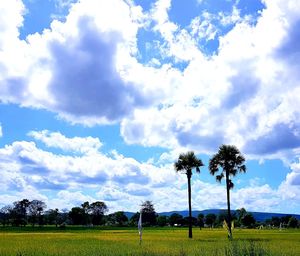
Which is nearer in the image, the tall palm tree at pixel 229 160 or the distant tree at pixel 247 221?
the tall palm tree at pixel 229 160

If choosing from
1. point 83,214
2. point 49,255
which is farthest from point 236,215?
point 49,255

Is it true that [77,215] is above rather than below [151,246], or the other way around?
above

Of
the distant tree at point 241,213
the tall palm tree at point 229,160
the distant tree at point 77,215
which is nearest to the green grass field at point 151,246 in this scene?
the tall palm tree at point 229,160

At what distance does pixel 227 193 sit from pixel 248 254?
43.9m

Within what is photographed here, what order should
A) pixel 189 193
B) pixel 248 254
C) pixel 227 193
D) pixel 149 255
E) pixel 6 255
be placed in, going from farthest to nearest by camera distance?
pixel 189 193, pixel 227 193, pixel 6 255, pixel 149 255, pixel 248 254

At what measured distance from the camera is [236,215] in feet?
624

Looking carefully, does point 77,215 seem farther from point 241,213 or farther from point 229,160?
point 229,160

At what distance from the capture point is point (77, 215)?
194 m

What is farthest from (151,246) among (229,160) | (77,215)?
(77,215)

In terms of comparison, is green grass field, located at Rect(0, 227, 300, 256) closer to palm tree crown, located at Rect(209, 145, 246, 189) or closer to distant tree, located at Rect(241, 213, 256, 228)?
palm tree crown, located at Rect(209, 145, 246, 189)

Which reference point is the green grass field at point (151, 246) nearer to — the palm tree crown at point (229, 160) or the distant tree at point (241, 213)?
the palm tree crown at point (229, 160)

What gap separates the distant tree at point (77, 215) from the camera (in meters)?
194

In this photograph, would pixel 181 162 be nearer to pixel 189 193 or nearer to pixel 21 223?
pixel 189 193

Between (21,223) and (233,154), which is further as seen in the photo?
(21,223)
